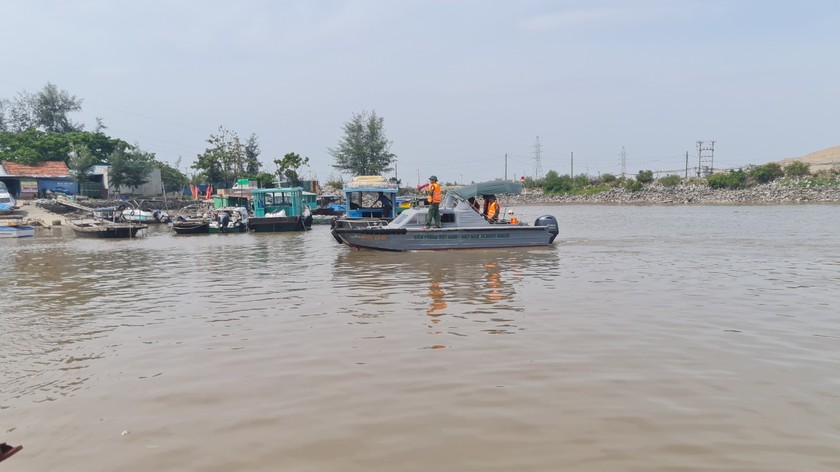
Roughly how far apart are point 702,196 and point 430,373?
190ft

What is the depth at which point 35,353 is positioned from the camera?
661 centimetres

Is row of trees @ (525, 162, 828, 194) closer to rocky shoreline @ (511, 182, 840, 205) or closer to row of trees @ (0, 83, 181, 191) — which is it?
rocky shoreline @ (511, 182, 840, 205)

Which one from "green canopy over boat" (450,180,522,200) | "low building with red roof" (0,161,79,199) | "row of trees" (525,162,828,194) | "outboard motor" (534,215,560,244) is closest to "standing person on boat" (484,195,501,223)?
"green canopy over boat" (450,180,522,200)

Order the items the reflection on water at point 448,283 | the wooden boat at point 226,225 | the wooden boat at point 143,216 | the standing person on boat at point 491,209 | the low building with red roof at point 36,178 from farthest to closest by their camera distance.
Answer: the low building with red roof at point 36,178 → the wooden boat at point 143,216 → the wooden boat at point 226,225 → the standing person on boat at point 491,209 → the reflection on water at point 448,283

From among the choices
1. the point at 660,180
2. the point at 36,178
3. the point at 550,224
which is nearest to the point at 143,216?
the point at 36,178

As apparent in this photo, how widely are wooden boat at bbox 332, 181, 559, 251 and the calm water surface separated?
17.2 feet

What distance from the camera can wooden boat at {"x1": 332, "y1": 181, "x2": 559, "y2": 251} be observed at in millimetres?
17062

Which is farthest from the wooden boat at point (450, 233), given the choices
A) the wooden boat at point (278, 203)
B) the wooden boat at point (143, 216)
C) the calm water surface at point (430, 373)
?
the wooden boat at point (143, 216)

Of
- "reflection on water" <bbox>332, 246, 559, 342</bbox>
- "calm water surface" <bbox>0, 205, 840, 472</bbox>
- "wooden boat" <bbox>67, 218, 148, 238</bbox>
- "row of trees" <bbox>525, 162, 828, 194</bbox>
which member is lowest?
"calm water surface" <bbox>0, 205, 840, 472</bbox>

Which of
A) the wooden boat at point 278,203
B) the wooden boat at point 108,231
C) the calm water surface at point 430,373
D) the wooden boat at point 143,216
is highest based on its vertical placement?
the wooden boat at point 278,203

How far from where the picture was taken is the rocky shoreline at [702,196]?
48.9 meters

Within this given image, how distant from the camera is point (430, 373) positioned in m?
5.54

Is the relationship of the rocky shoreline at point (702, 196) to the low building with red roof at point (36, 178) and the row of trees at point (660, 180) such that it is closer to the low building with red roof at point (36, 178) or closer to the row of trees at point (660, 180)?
the row of trees at point (660, 180)

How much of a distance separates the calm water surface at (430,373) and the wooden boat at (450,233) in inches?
206
